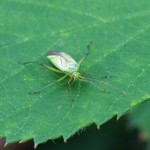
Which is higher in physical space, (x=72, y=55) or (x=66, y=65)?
(x=72, y=55)

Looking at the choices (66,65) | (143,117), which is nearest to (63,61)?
(66,65)

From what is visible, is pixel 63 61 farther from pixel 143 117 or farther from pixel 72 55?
pixel 143 117

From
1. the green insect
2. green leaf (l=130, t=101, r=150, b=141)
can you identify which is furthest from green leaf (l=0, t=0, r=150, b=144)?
green leaf (l=130, t=101, r=150, b=141)

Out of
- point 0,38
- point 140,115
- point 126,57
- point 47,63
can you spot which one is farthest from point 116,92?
point 140,115

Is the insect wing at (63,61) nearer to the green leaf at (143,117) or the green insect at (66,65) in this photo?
the green insect at (66,65)

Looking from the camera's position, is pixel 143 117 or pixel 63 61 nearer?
pixel 63 61

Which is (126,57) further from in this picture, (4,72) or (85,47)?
(4,72)

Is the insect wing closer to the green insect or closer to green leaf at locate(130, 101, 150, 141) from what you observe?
the green insect

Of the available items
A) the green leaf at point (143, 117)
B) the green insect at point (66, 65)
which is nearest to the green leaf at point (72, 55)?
the green insect at point (66, 65)
